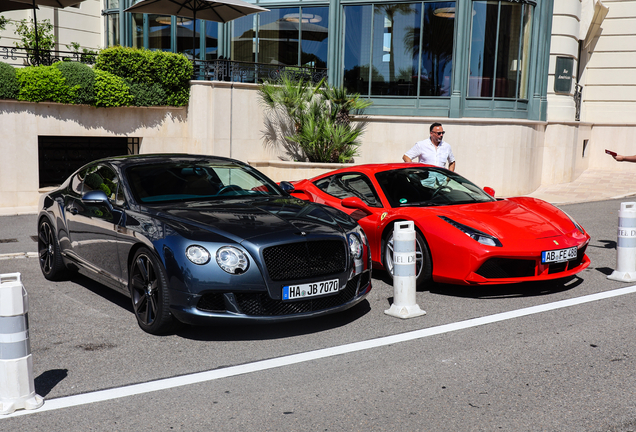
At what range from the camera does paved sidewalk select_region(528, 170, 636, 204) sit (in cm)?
1691

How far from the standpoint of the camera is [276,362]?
15.7 feet

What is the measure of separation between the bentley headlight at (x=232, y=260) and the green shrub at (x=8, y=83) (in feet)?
37.4

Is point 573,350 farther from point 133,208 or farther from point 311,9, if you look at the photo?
point 311,9

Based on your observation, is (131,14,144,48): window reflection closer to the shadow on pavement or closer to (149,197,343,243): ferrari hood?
(149,197,343,243): ferrari hood

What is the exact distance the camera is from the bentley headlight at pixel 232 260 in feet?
16.5

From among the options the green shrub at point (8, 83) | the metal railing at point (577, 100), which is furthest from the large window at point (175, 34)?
the metal railing at point (577, 100)

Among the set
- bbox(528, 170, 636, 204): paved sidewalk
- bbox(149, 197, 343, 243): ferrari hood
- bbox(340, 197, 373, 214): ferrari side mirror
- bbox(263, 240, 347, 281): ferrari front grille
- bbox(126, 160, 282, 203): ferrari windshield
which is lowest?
bbox(528, 170, 636, 204): paved sidewalk

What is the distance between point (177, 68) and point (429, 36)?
21.7 feet

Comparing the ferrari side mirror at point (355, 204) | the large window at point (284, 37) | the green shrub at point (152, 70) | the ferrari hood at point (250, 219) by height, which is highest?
the large window at point (284, 37)

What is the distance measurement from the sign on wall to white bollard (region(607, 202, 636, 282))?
1254cm

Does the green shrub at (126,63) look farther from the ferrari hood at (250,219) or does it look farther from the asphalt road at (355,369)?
the ferrari hood at (250,219)

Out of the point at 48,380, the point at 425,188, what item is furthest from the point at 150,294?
the point at 425,188

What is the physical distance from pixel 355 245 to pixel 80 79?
449 inches

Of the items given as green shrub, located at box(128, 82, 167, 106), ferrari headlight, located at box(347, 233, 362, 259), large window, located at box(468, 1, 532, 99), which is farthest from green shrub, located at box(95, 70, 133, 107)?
ferrari headlight, located at box(347, 233, 362, 259)
